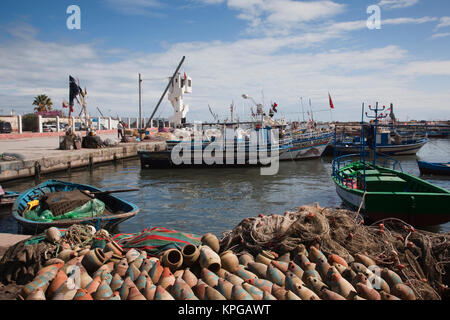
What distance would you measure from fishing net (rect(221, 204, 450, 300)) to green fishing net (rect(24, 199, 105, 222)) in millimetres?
4555

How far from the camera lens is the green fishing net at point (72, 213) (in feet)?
28.7

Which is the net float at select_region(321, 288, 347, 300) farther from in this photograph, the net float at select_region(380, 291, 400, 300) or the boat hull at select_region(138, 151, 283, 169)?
the boat hull at select_region(138, 151, 283, 169)

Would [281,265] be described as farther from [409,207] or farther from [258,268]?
[409,207]

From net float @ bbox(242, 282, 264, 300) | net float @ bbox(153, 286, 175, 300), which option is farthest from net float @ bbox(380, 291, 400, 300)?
net float @ bbox(153, 286, 175, 300)

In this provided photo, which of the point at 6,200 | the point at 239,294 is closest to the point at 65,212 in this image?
the point at 6,200

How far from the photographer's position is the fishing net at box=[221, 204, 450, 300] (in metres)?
5.44

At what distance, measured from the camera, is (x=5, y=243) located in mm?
6781

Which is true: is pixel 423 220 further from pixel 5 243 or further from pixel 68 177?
pixel 68 177

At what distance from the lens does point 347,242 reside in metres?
5.93

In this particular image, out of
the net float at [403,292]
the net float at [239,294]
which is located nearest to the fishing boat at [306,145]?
the net float at [403,292]

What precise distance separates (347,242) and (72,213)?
6.70m

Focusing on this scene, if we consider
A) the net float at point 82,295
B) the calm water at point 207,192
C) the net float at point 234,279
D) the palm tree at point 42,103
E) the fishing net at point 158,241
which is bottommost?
the calm water at point 207,192

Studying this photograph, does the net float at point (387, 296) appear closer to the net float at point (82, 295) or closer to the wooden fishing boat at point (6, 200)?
the net float at point (82, 295)

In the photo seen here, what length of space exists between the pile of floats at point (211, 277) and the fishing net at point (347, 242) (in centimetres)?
20
